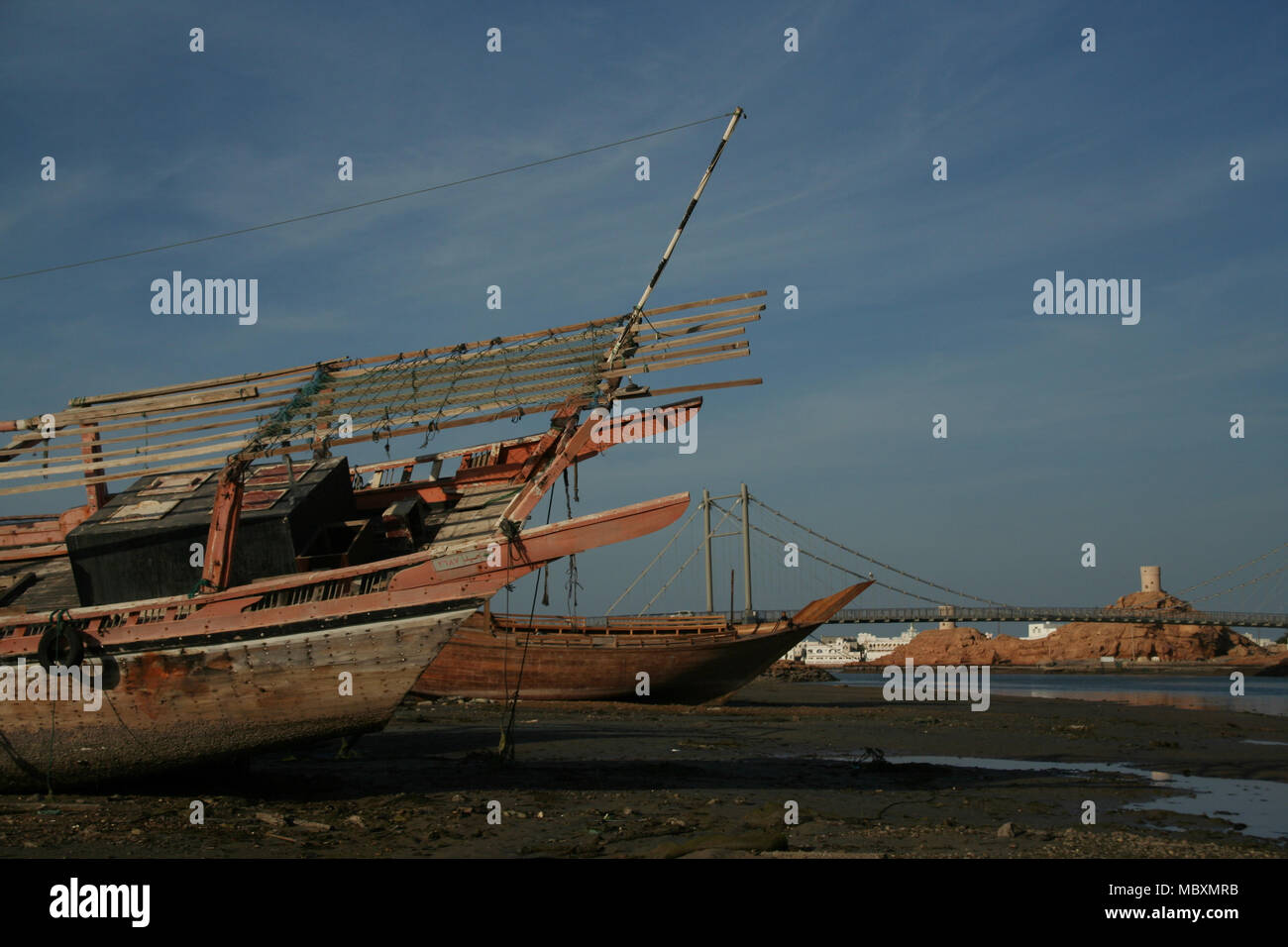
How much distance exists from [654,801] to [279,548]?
5619 millimetres

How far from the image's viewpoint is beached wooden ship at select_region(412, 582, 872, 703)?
29812 millimetres

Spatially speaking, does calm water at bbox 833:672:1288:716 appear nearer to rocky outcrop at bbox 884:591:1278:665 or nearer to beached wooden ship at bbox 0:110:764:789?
rocky outcrop at bbox 884:591:1278:665

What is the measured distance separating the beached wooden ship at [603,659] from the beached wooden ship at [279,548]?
14897mm

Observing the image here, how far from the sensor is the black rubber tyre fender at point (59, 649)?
11.7 m

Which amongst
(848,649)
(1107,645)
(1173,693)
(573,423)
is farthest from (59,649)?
(848,649)

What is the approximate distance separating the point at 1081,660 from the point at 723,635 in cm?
9785

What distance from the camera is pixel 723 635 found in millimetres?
31484

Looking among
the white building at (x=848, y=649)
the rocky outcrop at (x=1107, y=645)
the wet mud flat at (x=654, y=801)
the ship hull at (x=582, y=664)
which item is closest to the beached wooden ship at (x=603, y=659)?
the ship hull at (x=582, y=664)

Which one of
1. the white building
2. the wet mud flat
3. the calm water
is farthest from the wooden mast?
the white building

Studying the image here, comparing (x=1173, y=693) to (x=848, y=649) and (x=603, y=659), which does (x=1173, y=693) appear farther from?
(x=848, y=649)

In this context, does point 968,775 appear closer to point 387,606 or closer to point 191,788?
point 387,606

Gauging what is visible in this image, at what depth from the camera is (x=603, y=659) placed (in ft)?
98.4
